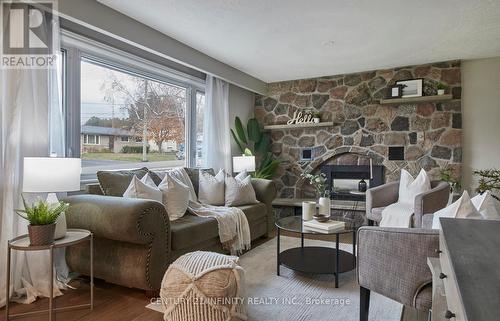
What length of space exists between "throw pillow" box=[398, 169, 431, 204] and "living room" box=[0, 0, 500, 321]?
0.02 meters

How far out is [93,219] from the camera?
86.1 inches

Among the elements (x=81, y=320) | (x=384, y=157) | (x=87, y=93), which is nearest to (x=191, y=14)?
(x=87, y=93)

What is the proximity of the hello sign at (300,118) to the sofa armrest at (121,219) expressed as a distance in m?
3.42

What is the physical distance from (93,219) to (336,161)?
3840mm

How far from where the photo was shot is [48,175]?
1.96m

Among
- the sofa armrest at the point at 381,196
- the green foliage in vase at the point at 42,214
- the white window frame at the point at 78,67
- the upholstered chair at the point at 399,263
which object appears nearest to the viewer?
the upholstered chair at the point at 399,263

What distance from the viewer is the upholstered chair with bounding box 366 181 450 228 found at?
291cm

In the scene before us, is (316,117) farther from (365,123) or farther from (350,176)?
(350,176)

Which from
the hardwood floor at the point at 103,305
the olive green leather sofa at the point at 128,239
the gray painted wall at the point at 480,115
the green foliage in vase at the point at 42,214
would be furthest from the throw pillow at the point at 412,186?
the green foliage in vase at the point at 42,214

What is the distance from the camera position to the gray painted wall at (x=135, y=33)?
2455 mm

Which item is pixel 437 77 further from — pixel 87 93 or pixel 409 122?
pixel 87 93

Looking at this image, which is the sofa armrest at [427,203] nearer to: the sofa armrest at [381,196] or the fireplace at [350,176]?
the sofa armrest at [381,196]

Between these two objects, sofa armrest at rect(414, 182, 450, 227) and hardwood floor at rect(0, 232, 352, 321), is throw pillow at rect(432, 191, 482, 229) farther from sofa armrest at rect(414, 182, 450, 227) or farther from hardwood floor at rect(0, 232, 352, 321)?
hardwood floor at rect(0, 232, 352, 321)

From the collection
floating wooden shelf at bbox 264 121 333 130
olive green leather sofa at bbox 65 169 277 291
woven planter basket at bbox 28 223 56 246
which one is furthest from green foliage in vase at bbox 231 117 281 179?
woven planter basket at bbox 28 223 56 246
